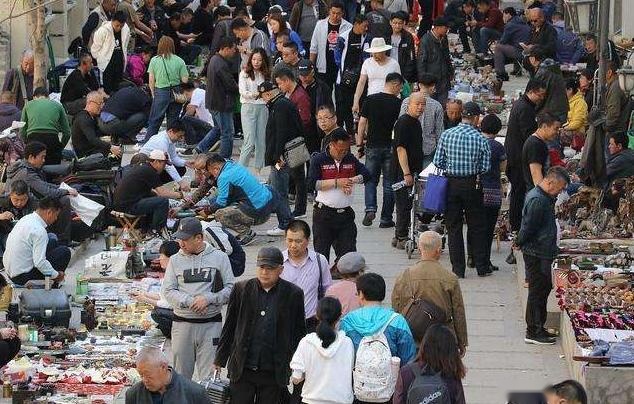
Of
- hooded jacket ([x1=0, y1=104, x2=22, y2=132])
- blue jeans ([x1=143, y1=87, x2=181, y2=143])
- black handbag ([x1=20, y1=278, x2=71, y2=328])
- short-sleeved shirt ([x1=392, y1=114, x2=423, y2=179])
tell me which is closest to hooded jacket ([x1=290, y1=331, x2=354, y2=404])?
black handbag ([x1=20, y1=278, x2=71, y2=328])

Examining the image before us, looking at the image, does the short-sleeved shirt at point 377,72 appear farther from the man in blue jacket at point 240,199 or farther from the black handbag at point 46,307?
the black handbag at point 46,307

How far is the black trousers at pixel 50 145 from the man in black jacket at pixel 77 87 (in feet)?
9.66

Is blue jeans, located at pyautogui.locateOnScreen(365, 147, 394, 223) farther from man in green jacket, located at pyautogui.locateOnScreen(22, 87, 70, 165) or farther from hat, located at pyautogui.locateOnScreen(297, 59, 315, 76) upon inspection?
man in green jacket, located at pyautogui.locateOnScreen(22, 87, 70, 165)

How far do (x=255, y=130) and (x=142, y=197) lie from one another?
8.52 feet

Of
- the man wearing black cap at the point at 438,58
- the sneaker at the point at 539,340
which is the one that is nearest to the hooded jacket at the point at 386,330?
the sneaker at the point at 539,340

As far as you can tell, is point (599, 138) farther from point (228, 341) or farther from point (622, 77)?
point (228, 341)

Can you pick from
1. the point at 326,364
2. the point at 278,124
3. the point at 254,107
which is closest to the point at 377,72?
the point at 254,107

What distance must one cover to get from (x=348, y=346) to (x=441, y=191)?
592cm

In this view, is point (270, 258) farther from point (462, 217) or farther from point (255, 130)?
point (255, 130)

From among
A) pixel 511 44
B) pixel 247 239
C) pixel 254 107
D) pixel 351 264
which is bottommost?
pixel 511 44

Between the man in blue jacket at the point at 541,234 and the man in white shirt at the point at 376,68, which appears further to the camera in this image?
the man in white shirt at the point at 376,68

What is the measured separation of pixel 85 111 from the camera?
80.1 feet

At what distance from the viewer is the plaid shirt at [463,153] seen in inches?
737

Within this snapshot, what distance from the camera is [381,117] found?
69.2 ft
